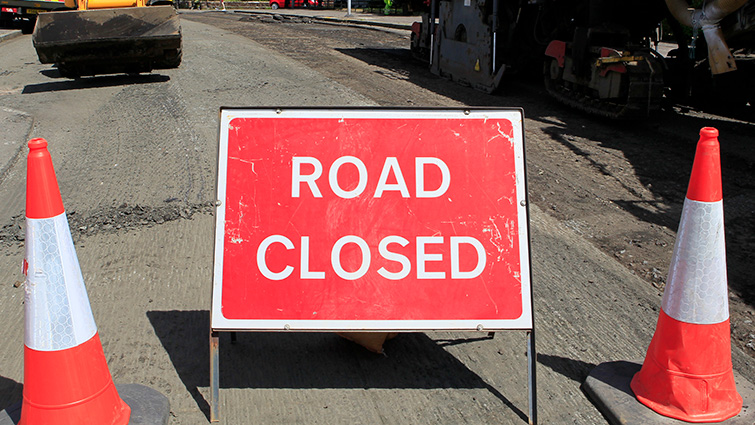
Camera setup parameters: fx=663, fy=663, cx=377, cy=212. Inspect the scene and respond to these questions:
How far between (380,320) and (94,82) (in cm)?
1103

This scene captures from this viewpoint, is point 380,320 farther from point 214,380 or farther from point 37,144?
point 37,144

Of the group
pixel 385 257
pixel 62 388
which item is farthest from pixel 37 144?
pixel 385 257

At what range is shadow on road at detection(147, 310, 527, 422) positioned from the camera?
333 centimetres

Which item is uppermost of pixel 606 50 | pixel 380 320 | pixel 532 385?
pixel 606 50

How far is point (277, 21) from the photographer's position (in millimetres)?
29297

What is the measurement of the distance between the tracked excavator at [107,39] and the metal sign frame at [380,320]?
9.40 meters

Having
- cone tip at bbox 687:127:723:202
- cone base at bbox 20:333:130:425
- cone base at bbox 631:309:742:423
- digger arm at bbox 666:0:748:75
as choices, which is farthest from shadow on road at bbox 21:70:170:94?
cone base at bbox 631:309:742:423

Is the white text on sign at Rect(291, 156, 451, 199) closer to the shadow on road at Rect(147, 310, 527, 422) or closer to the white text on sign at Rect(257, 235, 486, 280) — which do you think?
the white text on sign at Rect(257, 235, 486, 280)

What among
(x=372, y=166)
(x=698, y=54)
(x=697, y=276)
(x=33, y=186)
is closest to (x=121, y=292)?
(x=33, y=186)

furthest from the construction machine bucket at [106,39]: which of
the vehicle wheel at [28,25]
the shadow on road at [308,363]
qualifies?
the vehicle wheel at [28,25]

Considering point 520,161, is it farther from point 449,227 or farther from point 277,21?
point 277,21

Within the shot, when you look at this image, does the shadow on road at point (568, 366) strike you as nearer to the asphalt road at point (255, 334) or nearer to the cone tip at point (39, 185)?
the asphalt road at point (255, 334)

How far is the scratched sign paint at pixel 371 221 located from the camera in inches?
121

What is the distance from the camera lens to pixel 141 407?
120 inches
